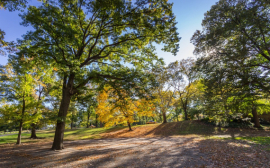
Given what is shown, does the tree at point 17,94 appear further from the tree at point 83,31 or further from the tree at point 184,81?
the tree at point 184,81

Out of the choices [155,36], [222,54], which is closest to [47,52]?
[155,36]

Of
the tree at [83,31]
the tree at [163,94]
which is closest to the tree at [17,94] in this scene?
the tree at [83,31]

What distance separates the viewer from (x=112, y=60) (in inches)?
514

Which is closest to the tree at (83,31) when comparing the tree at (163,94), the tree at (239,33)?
the tree at (239,33)

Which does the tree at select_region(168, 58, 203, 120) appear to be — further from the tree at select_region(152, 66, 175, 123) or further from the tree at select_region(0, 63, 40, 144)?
the tree at select_region(0, 63, 40, 144)

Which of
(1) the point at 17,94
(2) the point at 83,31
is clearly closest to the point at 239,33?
(2) the point at 83,31

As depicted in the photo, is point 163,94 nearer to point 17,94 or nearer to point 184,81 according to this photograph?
point 184,81

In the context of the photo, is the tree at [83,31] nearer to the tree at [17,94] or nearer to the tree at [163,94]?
the tree at [17,94]

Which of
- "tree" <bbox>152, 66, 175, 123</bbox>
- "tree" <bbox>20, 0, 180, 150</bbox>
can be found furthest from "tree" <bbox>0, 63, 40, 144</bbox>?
"tree" <bbox>152, 66, 175, 123</bbox>

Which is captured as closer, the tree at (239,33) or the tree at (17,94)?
the tree at (239,33)

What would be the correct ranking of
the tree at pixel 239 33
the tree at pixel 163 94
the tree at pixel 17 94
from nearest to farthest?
the tree at pixel 239 33, the tree at pixel 17 94, the tree at pixel 163 94

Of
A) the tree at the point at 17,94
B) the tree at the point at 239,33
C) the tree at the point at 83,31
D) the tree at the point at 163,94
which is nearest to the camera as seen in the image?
the tree at the point at 83,31

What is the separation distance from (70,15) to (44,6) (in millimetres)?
1594

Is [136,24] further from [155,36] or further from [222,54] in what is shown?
[222,54]
